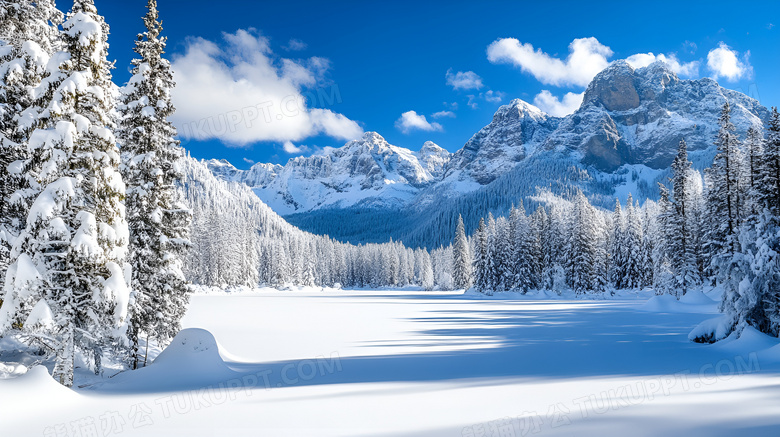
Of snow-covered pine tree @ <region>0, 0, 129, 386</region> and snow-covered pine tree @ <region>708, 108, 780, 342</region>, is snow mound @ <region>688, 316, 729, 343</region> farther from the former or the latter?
snow-covered pine tree @ <region>0, 0, 129, 386</region>

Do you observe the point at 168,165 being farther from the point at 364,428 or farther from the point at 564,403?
the point at 564,403

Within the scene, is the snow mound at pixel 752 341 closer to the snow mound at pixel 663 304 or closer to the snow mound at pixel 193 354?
the snow mound at pixel 193 354

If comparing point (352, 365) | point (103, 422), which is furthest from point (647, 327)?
point (103, 422)

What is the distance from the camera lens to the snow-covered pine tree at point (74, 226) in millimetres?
10242

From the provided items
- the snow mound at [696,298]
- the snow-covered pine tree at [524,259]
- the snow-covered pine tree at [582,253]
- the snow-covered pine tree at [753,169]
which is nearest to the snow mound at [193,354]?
the snow-covered pine tree at [753,169]

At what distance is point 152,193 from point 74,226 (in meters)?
4.26

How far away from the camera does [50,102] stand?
10953 millimetres

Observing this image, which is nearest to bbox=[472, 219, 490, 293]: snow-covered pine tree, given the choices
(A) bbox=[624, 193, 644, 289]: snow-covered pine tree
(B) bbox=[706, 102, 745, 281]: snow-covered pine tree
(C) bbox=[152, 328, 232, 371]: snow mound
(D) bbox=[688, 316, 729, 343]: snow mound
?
(A) bbox=[624, 193, 644, 289]: snow-covered pine tree

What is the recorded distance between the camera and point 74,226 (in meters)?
11.0

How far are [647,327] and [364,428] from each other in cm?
2151

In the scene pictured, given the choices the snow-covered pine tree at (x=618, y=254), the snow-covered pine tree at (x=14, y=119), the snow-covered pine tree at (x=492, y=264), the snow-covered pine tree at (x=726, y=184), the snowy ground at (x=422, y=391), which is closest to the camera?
the snowy ground at (x=422, y=391)

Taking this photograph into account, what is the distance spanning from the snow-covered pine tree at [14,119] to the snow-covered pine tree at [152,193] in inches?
113

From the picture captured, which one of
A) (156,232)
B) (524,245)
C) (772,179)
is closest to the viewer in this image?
(156,232)

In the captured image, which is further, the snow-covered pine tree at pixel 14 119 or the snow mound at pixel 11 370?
the snow-covered pine tree at pixel 14 119
